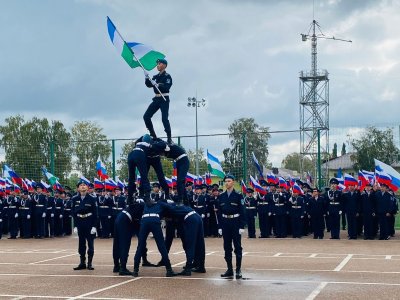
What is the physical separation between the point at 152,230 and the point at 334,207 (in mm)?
10096

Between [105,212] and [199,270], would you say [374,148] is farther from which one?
[199,270]

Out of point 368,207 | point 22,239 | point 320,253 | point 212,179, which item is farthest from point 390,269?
point 22,239

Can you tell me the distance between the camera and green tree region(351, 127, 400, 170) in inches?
1025

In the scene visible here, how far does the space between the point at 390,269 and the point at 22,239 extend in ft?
52.7

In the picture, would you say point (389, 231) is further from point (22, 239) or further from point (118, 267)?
point (22, 239)

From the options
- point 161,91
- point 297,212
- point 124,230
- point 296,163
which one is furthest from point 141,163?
point 296,163

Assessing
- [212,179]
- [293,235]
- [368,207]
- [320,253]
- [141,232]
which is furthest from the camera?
[212,179]

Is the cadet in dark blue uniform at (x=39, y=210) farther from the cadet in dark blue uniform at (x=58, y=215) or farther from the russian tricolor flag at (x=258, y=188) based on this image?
the russian tricolor flag at (x=258, y=188)

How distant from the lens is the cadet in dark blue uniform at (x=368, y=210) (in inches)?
854

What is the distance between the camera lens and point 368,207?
853 inches

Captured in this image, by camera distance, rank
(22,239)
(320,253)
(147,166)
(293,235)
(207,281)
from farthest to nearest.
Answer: (22,239) → (293,235) → (320,253) → (147,166) → (207,281)

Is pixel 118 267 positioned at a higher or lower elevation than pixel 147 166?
lower

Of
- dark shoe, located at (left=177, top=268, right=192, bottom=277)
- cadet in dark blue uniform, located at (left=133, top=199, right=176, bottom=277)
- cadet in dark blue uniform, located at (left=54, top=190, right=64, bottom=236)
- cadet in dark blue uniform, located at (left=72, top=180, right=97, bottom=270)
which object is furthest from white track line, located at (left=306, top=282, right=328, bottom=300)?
cadet in dark blue uniform, located at (left=54, top=190, right=64, bottom=236)

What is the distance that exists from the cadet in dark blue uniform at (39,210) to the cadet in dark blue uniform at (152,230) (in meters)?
12.3
